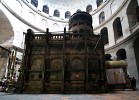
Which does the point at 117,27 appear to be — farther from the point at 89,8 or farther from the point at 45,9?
the point at 45,9

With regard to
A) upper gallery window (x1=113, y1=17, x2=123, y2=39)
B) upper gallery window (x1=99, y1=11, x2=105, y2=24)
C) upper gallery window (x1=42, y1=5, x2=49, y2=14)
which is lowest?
upper gallery window (x1=113, y1=17, x2=123, y2=39)

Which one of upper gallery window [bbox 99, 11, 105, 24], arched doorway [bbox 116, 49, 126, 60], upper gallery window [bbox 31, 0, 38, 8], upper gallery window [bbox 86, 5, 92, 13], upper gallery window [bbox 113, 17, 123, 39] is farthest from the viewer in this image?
upper gallery window [bbox 86, 5, 92, 13]

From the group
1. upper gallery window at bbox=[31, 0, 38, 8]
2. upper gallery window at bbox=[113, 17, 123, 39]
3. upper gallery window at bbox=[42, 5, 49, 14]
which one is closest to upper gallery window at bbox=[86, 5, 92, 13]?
upper gallery window at bbox=[42, 5, 49, 14]

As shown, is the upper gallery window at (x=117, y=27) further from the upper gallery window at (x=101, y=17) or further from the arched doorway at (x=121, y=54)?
the upper gallery window at (x=101, y=17)

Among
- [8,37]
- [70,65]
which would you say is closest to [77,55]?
[70,65]

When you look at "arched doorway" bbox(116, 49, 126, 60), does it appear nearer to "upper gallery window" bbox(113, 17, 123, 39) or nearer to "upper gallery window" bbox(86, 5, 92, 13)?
"upper gallery window" bbox(113, 17, 123, 39)


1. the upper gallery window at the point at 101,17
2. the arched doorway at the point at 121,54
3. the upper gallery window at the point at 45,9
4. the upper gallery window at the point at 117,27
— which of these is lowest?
the arched doorway at the point at 121,54

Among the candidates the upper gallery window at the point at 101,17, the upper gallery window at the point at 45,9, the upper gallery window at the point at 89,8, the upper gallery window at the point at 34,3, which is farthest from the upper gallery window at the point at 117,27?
the upper gallery window at the point at 34,3

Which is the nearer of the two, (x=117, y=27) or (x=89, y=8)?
(x=117, y=27)

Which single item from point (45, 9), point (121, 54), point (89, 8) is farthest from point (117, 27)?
point (45, 9)

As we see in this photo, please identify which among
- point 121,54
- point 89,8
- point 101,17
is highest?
point 89,8

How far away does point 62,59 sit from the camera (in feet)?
38.4

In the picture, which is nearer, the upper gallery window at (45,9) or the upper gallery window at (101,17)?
the upper gallery window at (101,17)

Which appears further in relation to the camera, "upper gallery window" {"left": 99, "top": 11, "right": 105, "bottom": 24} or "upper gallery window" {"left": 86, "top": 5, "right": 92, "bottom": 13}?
"upper gallery window" {"left": 86, "top": 5, "right": 92, "bottom": 13}
